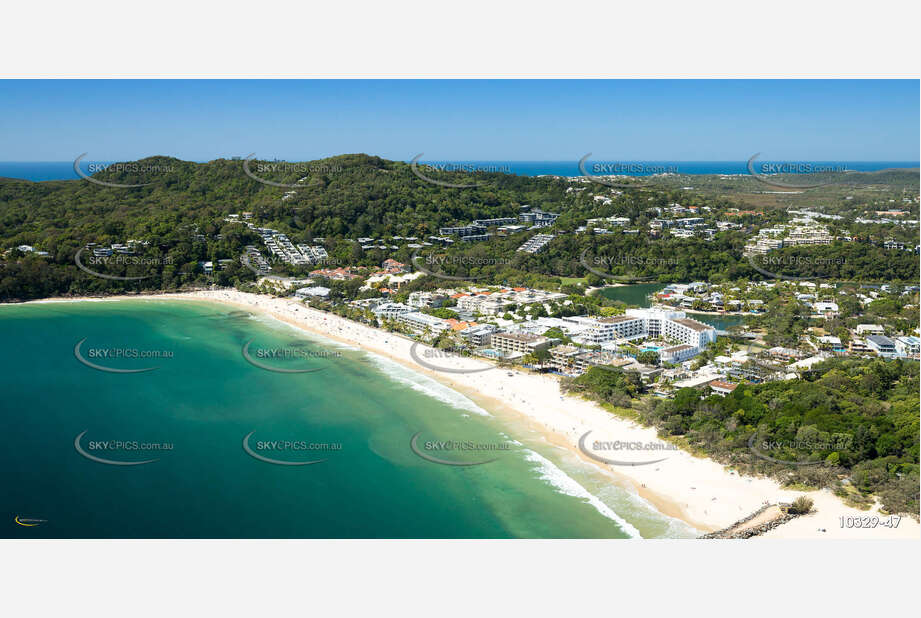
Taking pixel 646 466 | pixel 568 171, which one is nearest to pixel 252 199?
pixel 646 466

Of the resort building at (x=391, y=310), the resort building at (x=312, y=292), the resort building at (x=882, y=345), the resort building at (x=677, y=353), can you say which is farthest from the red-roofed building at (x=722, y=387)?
the resort building at (x=312, y=292)

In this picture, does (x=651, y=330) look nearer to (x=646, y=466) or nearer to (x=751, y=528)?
(x=646, y=466)

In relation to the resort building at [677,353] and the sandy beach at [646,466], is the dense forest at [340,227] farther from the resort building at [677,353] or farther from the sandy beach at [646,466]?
the sandy beach at [646,466]

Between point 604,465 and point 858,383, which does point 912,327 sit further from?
point 604,465

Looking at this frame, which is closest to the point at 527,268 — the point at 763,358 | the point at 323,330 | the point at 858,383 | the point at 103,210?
the point at 323,330
